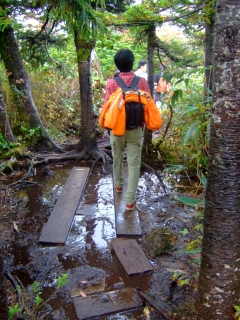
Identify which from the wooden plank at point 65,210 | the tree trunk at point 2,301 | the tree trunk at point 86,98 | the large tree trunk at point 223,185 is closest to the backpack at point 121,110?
the wooden plank at point 65,210

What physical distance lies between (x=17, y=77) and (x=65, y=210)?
3675 mm

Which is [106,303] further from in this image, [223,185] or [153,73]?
[153,73]

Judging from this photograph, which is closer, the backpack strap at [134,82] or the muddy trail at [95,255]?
the muddy trail at [95,255]

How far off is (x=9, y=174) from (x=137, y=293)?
13.0 ft

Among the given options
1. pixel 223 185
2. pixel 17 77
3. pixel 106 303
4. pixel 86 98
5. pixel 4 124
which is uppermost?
pixel 17 77

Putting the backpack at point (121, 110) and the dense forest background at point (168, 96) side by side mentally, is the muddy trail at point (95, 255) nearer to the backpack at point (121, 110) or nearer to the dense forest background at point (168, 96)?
the dense forest background at point (168, 96)

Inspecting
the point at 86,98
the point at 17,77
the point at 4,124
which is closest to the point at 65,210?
the point at 4,124

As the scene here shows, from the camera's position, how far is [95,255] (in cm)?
351

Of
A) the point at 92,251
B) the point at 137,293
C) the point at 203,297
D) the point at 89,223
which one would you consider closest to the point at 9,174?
the point at 89,223

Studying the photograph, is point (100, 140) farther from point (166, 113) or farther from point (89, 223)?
point (89, 223)

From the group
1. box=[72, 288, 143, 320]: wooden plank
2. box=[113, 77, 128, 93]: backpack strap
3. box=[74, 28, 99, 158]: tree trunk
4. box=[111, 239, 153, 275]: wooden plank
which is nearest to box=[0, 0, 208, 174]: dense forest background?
box=[74, 28, 99, 158]: tree trunk

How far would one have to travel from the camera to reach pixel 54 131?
853 centimetres

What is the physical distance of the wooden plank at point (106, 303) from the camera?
2662mm

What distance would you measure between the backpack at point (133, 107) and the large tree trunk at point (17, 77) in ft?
11.7
